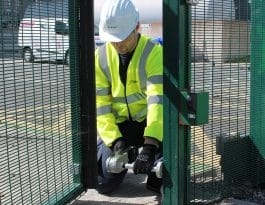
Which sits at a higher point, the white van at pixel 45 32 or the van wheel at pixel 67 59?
the white van at pixel 45 32

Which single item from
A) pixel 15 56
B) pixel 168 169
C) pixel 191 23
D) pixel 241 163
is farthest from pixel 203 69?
pixel 15 56

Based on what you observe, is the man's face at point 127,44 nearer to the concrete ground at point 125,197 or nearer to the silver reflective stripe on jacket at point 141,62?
the silver reflective stripe on jacket at point 141,62

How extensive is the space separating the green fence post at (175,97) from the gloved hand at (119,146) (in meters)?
0.63

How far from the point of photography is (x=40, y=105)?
367 cm

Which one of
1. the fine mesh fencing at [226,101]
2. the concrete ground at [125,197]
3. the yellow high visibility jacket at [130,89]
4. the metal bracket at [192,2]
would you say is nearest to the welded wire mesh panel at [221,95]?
the fine mesh fencing at [226,101]

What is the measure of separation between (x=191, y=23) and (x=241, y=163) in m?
1.58

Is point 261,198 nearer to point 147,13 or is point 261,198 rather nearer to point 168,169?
point 168,169

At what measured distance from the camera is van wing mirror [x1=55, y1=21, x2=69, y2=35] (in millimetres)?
3837

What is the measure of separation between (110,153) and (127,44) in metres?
0.94

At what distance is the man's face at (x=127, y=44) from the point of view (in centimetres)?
446

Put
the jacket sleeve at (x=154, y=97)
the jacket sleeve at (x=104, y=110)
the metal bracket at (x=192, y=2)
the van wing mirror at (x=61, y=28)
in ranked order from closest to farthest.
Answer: the metal bracket at (x=192, y=2) → the van wing mirror at (x=61, y=28) → the jacket sleeve at (x=154, y=97) → the jacket sleeve at (x=104, y=110)

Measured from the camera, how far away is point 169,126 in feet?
12.5

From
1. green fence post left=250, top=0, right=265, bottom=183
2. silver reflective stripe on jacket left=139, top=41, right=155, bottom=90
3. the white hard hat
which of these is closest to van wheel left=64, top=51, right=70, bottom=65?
the white hard hat

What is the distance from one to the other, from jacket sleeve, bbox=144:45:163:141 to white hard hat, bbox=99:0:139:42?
0.31m
